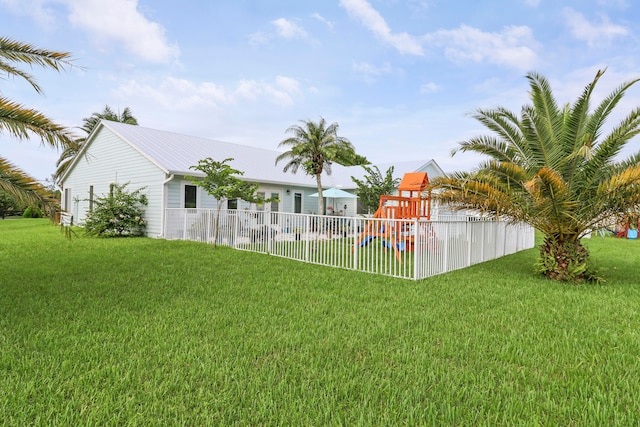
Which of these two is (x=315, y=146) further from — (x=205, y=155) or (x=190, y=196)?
(x=190, y=196)

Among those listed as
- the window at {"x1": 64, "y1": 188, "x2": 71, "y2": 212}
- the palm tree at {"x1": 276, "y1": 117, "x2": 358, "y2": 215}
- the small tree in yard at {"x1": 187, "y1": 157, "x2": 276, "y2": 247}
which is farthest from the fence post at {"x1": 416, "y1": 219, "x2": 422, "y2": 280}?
the window at {"x1": 64, "y1": 188, "x2": 71, "y2": 212}

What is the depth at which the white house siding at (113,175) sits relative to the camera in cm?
1498

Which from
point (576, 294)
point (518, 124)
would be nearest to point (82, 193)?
point (518, 124)

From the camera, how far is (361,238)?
8.63 m

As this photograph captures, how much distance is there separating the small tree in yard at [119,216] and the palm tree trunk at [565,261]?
49.0 feet

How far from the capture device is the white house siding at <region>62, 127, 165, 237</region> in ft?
49.1

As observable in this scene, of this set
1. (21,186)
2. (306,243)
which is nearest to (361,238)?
(306,243)

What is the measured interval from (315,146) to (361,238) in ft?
38.6

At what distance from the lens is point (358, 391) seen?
2951 millimetres

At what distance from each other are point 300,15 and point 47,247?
11.1 meters

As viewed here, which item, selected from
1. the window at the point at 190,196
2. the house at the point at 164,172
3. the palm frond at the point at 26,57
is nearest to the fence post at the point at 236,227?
the house at the point at 164,172

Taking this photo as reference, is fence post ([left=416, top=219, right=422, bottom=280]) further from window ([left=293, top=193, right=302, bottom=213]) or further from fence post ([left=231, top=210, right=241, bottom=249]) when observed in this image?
window ([left=293, top=193, right=302, bottom=213])

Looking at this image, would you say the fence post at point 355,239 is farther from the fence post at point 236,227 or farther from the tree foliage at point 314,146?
the tree foliage at point 314,146

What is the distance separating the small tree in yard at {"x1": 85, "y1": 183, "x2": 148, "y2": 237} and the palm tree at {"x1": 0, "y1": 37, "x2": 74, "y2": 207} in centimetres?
969
